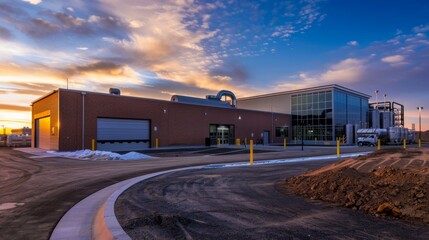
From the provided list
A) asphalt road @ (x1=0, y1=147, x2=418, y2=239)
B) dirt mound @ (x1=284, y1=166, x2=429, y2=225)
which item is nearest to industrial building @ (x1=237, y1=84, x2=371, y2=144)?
dirt mound @ (x1=284, y1=166, x2=429, y2=225)

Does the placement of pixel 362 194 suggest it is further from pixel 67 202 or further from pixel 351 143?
pixel 351 143

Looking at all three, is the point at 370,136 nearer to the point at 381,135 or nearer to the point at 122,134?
the point at 381,135

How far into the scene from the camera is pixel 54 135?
28.6 metres

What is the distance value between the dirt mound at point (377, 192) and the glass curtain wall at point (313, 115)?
44.7 metres

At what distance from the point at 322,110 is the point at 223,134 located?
20842mm

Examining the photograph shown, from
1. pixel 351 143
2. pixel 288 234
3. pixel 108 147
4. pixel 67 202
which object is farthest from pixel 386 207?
pixel 351 143

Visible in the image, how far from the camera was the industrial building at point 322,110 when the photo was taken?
51.9m

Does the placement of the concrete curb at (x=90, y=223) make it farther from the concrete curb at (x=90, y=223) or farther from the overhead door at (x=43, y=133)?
the overhead door at (x=43, y=133)

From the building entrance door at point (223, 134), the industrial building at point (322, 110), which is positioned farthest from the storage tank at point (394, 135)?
the building entrance door at point (223, 134)

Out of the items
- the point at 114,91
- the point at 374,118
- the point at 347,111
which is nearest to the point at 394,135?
the point at 347,111

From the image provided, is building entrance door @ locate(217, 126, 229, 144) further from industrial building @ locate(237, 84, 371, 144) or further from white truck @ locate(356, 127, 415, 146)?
white truck @ locate(356, 127, 415, 146)

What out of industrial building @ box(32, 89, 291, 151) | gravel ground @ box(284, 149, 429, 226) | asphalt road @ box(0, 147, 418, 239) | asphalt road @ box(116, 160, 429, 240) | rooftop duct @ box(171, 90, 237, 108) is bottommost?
asphalt road @ box(0, 147, 418, 239)

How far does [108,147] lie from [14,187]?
2160 cm

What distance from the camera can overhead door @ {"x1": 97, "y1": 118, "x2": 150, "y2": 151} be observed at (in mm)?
30339
